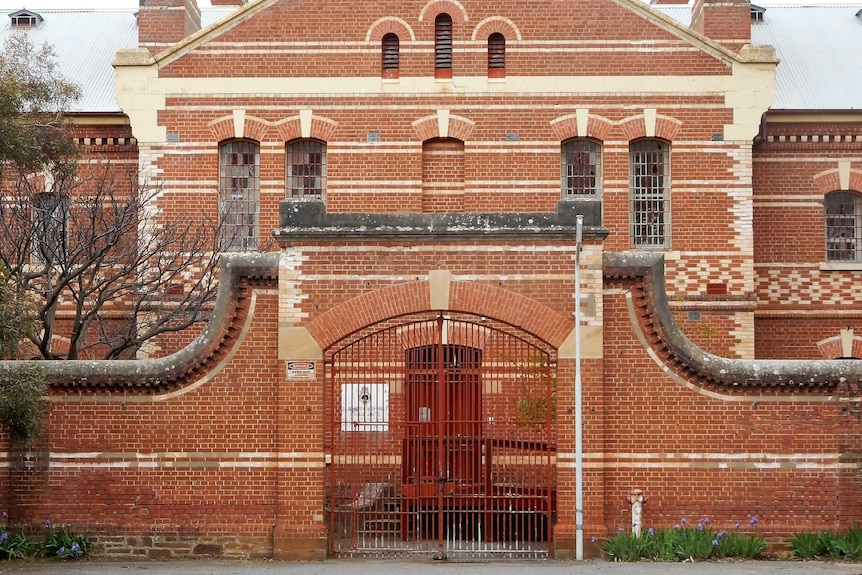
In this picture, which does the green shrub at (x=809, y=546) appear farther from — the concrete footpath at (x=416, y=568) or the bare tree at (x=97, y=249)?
the bare tree at (x=97, y=249)

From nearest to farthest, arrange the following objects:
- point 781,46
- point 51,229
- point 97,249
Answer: point 51,229, point 97,249, point 781,46

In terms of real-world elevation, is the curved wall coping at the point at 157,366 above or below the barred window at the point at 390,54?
below

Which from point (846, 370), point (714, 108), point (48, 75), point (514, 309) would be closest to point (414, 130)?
point (714, 108)

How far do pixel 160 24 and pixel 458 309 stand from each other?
14.2 metres

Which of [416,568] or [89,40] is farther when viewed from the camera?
[89,40]

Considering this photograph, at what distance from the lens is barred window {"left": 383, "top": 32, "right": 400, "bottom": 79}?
2664 centimetres

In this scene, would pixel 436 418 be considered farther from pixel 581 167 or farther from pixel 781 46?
pixel 781 46

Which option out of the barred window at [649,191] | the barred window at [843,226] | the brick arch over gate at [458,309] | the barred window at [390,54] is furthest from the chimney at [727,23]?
the brick arch over gate at [458,309]

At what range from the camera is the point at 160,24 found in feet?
90.7

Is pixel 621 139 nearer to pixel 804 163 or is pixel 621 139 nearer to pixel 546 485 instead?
pixel 804 163

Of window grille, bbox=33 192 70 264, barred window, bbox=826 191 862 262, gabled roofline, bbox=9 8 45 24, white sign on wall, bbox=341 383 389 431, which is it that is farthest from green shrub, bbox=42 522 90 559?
gabled roofline, bbox=9 8 45 24

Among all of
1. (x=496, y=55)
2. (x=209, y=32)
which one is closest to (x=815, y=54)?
(x=496, y=55)

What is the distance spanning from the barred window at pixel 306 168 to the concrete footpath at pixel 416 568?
1190cm

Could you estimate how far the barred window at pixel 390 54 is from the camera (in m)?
26.6
